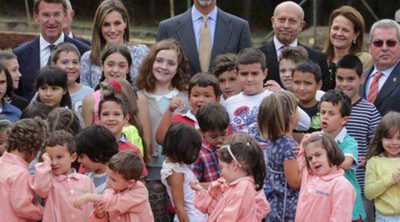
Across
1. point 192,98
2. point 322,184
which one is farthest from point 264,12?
point 322,184

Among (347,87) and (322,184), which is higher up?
(347,87)

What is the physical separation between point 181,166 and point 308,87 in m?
1.44

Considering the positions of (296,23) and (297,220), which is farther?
(296,23)

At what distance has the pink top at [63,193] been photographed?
7.19m

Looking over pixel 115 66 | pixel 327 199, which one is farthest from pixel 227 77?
pixel 327 199

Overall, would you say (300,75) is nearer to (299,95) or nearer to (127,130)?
(299,95)

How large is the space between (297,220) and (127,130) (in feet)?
5.66

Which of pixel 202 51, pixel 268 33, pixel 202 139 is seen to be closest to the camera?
pixel 202 139

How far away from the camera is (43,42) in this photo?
32.3 ft

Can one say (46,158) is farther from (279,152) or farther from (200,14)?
(200,14)

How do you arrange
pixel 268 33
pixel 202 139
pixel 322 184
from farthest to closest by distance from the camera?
pixel 268 33
pixel 202 139
pixel 322 184

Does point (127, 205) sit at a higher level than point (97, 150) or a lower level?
lower

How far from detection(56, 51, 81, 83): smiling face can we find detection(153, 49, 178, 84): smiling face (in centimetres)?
75

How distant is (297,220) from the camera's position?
7512 mm
